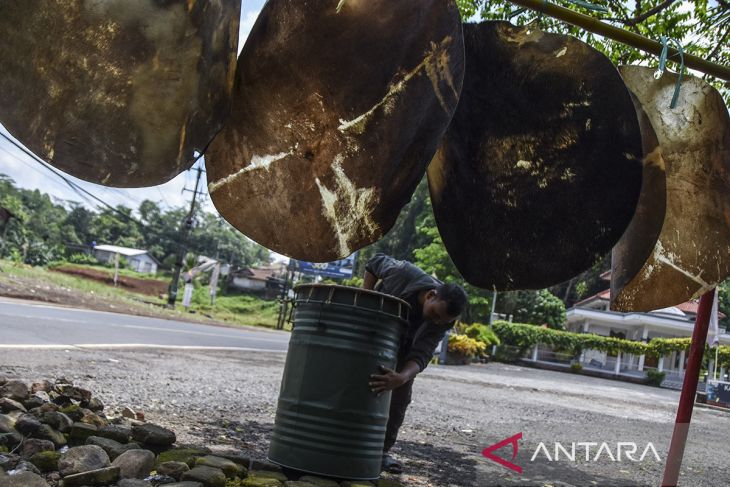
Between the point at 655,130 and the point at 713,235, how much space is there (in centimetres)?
31

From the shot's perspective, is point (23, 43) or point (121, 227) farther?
point (121, 227)

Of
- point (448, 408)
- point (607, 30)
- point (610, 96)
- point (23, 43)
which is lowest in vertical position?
point (448, 408)

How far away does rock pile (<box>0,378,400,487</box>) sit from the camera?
294 cm

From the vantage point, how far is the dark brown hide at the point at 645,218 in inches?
54.1

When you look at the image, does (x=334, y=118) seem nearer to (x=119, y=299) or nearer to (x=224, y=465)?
(x=224, y=465)

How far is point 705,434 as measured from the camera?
10266mm

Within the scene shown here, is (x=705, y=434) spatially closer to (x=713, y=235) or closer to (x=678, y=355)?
→ (x=713, y=235)

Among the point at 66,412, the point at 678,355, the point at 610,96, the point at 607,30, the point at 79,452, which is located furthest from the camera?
the point at 678,355

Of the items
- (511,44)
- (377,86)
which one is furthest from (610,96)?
(377,86)

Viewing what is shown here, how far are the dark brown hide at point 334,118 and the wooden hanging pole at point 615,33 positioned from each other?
0.35 meters

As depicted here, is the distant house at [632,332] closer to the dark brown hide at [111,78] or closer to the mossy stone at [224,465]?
the mossy stone at [224,465]

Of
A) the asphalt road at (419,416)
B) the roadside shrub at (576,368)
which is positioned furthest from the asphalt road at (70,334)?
the roadside shrub at (576,368)

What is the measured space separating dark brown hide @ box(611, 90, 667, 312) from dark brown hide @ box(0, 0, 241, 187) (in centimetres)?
88

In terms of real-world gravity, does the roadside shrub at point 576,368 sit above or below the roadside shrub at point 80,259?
below
